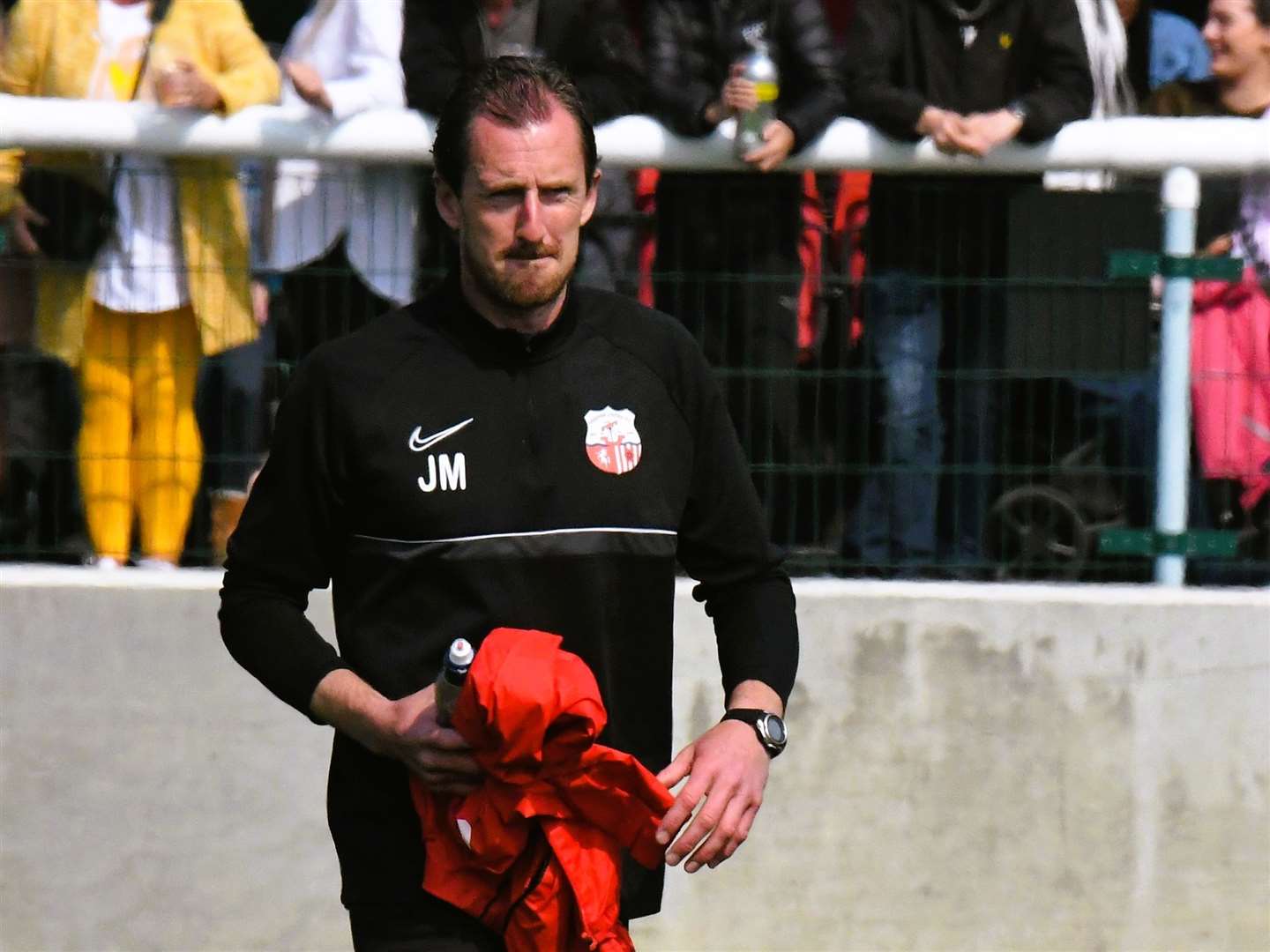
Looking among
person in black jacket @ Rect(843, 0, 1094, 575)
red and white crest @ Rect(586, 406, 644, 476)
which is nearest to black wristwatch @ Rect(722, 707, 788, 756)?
red and white crest @ Rect(586, 406, 644, 476)

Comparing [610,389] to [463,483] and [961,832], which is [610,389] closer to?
[463,483]

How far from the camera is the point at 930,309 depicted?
235 inches

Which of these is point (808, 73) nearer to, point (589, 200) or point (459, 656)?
point (589, 200)

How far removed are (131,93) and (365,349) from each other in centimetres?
315

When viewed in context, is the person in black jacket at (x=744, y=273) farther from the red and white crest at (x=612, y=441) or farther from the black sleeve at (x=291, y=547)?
the black sleeve at (x=291, y=547)

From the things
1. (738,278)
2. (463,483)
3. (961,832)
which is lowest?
(961,832)

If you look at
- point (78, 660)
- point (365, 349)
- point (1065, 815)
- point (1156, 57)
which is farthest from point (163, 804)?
point (1156, 57)

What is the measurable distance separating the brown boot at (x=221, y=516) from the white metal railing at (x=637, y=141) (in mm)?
932

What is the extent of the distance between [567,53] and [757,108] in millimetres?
637

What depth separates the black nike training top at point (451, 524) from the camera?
3393 millimetres

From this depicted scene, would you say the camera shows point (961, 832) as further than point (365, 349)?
Yes

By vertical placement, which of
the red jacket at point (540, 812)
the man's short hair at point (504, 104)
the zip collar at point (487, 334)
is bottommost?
the red jacket at point (540, 812)

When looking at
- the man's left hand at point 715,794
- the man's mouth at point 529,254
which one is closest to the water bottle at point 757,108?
the man's mouth at point 529,254

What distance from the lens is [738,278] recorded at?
596 cm
